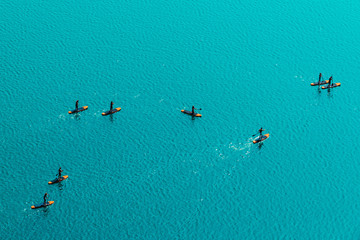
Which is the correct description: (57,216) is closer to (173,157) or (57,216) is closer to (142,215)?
(142,215)

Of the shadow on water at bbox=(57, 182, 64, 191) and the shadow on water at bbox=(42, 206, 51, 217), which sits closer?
the shadow on water at bbox=(42, 206, 51, 217)

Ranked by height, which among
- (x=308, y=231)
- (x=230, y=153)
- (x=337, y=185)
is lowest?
(x=308, y=231)

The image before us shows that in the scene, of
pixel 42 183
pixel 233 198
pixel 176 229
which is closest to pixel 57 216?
pixel 42 183

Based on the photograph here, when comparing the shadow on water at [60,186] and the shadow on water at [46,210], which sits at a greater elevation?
the shadow on water at [60,186]

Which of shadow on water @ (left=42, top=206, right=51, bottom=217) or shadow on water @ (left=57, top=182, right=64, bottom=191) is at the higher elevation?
shadow on water @ (left=57, top=182, right=64, bottom=191)

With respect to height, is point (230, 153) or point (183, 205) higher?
point (230, 153)

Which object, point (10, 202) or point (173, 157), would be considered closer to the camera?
point (10, 202)

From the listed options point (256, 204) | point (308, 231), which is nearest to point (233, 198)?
point (256, 204)

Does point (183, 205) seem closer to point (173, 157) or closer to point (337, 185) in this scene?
point (173, 157)

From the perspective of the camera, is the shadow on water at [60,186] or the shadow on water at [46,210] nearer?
the shadow on water at [46,210]

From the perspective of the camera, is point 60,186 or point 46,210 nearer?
point 46,210

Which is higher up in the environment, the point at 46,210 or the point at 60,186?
the point at 60,186
